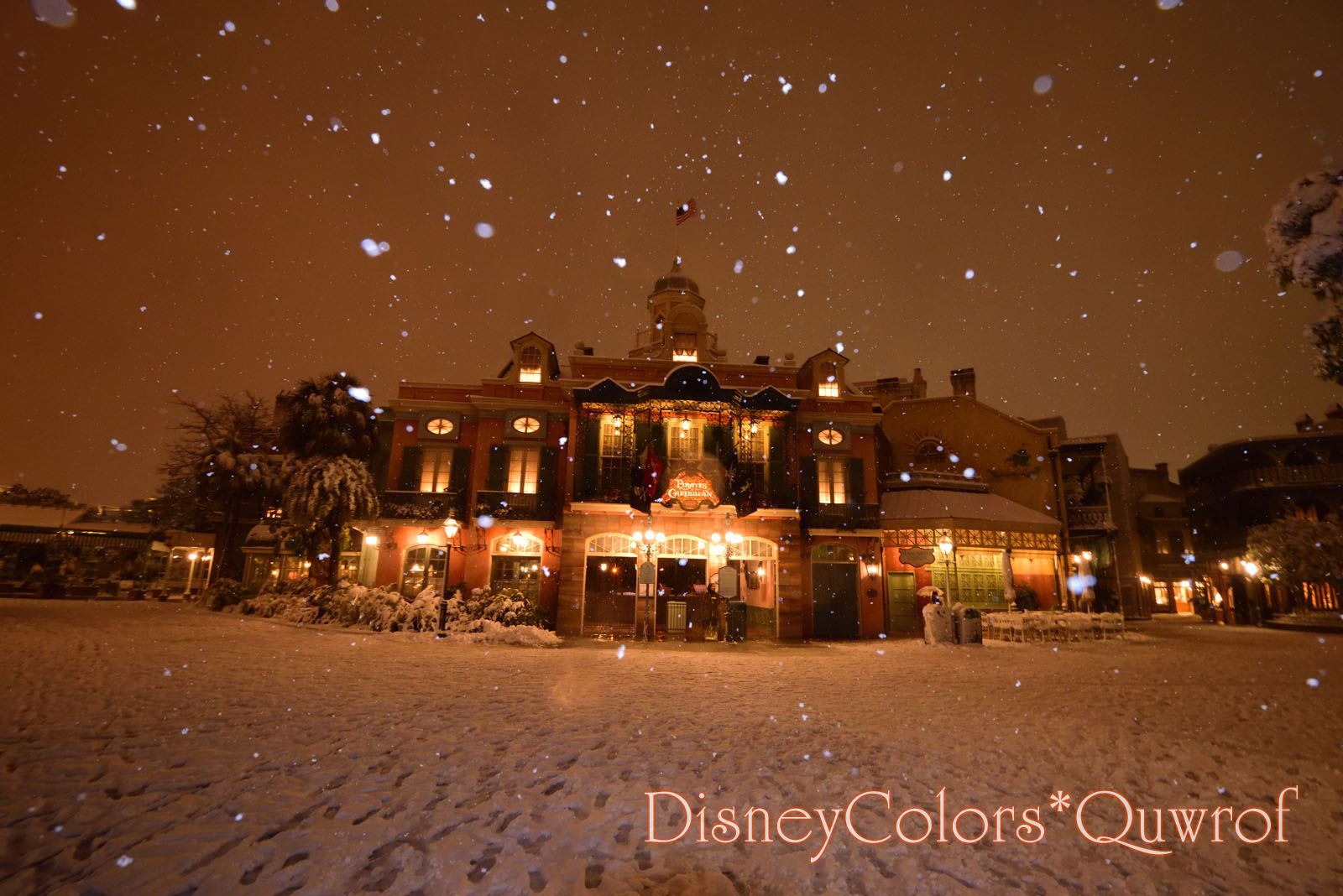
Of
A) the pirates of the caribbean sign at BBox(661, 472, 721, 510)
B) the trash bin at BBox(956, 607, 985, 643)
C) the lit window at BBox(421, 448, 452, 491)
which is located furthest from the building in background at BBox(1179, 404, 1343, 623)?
the lit window at BBox(421, 448, 452, 491)

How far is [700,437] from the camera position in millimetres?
21062

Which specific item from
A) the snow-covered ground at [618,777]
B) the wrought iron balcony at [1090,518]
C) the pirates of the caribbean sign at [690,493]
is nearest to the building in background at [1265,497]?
the wrought iron balcony at [1090,518]

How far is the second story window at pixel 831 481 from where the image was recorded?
22.0m

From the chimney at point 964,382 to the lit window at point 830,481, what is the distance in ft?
40.9

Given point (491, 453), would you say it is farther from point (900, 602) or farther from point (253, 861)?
point (253, 861)

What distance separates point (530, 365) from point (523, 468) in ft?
13.8

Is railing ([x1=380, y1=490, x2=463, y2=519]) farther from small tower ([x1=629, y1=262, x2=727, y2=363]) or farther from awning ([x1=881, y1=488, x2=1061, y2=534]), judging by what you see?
awning ([x1=881, y1=488, x2=1061, y2=534])

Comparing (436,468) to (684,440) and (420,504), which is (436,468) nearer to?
(420,504)

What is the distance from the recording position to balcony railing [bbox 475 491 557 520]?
20.9 metres

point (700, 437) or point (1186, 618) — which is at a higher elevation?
A: point (700, 437)

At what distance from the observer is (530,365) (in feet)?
76.0

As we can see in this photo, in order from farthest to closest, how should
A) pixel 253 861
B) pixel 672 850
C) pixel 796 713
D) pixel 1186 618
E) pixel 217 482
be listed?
pixel 1186 618 → pixel 217 482 → pixel 796 713 → pixel 672 850 → pixel 253 861

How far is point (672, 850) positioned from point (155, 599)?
35.0 metres

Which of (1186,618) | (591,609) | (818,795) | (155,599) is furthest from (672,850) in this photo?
(1186,618)
